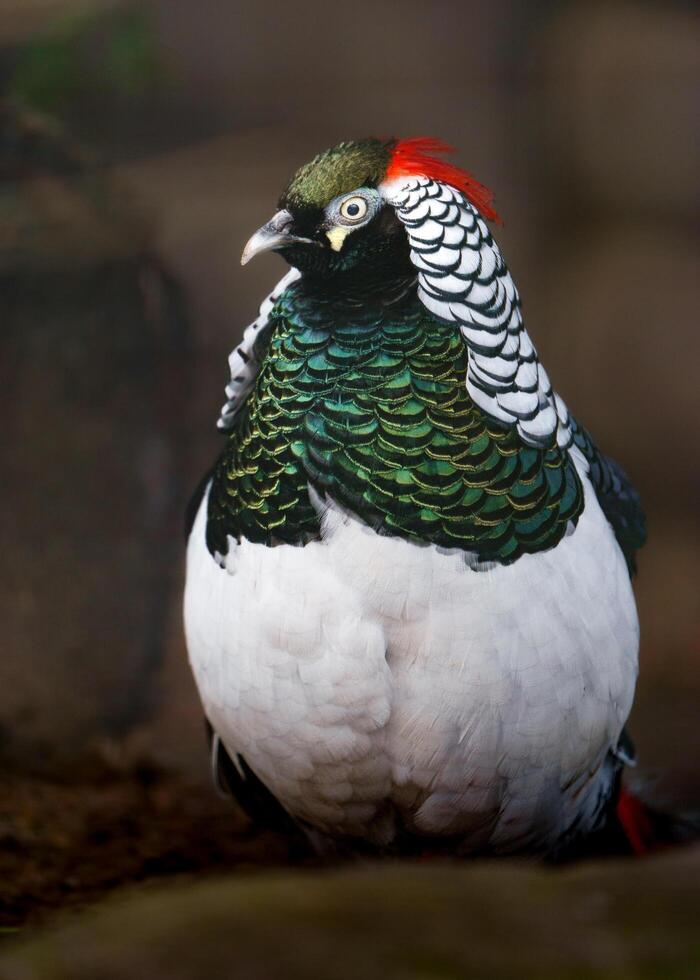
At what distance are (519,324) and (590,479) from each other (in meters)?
0.21

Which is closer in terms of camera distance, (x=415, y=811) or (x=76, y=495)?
(x=415, y=811)

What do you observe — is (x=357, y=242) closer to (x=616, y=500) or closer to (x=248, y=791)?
(x=616, y=500)

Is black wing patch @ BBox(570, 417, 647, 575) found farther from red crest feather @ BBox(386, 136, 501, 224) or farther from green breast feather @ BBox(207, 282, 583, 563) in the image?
red crest feather @ BBox(386, 136, 501, 224)

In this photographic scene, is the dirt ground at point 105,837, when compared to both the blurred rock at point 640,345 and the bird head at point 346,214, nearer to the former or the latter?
the bird head at point 346,214

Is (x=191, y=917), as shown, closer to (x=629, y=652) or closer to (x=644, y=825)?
(x=629, y=652)

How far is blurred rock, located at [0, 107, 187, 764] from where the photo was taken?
1.94m

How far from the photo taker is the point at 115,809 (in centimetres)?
178

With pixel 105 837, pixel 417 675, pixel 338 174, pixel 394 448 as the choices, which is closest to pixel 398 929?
pixel 417 675

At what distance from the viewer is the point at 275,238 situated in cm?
119

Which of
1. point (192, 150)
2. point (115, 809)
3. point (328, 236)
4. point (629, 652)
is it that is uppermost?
point (192, 150)

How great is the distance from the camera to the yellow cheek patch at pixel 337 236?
3.87ft


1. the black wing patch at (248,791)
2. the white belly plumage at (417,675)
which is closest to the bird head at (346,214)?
the white belly plumage at (417,675)

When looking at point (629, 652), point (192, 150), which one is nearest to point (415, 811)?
point (629, 652)

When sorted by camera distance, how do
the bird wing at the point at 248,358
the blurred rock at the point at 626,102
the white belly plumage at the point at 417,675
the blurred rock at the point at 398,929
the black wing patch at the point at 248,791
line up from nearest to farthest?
the blurred rock at the point at 398,929, the white belly plumage at the point at 417,675, the bird wing at the point at 248,358, the black wing patch at the point at 248,791, the blurred rock at the point at 626,102
